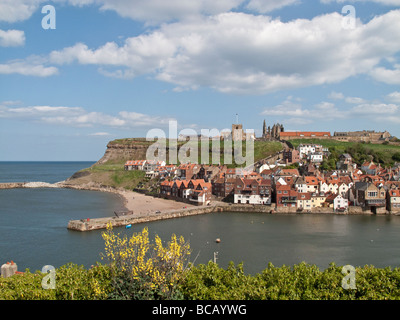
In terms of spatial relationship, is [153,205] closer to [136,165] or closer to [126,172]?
[126,172]

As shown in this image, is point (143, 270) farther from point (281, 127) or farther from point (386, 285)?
point (281, 127)

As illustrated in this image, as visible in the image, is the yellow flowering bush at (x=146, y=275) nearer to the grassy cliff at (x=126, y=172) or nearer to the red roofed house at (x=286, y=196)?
the red roofed house at (x=286, y=196)

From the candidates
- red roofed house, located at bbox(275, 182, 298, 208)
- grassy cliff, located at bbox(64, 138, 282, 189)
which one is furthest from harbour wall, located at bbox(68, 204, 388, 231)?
grassy cliff, located at bbox(64, 138, 282, 189)

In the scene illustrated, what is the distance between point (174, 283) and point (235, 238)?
24373 mm

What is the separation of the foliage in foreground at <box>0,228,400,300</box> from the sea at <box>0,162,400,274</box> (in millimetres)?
10979

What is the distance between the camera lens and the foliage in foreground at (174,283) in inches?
531

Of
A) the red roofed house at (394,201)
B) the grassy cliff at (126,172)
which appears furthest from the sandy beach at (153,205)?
the red roofed house at (394,201)

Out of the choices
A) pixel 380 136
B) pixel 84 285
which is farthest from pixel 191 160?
pixel 84 285

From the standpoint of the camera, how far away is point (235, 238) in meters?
37.7

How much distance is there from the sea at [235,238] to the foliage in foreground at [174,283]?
1098cm

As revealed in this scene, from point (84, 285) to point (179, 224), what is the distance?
31268 millimetres

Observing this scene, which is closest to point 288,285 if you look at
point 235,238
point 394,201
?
point 235,238

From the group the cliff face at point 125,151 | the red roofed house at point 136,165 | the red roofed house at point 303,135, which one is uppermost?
the red roofed house at point 303,135

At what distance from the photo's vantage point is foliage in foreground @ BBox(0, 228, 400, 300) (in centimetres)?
1349
